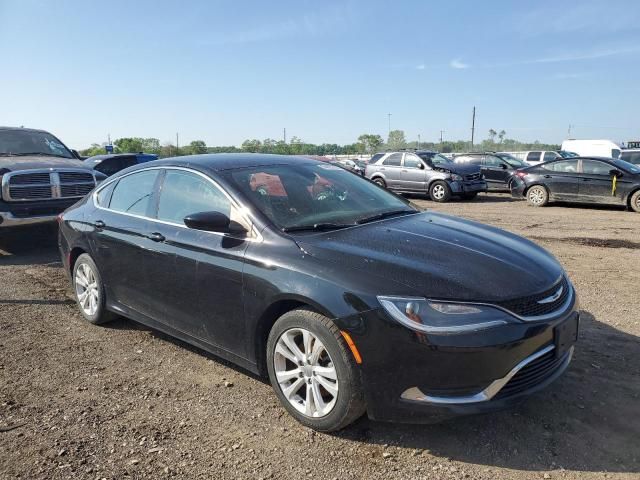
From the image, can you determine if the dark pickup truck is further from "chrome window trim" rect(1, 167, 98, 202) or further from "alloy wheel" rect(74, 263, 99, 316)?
"alloy wheel" rect(74, 263, 99, 316)

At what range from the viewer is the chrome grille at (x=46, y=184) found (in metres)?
7.96

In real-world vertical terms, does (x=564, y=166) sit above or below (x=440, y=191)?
above

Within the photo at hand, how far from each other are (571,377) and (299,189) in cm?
236

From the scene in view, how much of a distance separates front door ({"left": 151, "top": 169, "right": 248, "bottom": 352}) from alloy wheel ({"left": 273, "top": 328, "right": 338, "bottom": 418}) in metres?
0.37

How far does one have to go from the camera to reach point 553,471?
2732mm

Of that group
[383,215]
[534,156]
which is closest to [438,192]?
[534,156]

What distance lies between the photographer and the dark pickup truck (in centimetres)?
Answer: 795

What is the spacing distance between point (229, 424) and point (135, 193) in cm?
228

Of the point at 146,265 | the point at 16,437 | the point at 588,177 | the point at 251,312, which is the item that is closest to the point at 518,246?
the point at 251,312

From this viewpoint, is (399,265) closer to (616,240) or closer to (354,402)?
(354,402)

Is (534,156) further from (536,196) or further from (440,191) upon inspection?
(536,196)

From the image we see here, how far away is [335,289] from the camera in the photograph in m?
2.89

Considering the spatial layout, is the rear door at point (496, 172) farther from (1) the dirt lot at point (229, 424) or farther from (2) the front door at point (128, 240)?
(2) the front door at point (128, 240)

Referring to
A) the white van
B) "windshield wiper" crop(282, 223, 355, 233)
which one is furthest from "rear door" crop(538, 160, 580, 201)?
the white van
